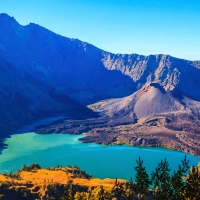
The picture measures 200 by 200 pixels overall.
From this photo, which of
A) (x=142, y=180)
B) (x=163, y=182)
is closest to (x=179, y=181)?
(x=163, y=182)

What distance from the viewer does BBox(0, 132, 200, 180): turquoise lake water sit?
110m

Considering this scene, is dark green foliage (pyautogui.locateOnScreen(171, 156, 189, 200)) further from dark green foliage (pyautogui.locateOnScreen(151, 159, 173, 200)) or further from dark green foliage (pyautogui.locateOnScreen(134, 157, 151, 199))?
dark green foliage (pyautogui.locateOnScreen(134, 157, 151, 199))

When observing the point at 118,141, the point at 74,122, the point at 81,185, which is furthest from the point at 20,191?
the point at 74,122

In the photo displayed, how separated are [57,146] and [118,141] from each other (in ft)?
104

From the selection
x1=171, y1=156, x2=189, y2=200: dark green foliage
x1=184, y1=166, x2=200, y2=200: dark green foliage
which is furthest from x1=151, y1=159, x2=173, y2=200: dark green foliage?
x1=184, y1=166, x2=200, y2=200: dark green foliage

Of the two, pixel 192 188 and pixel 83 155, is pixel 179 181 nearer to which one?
pixel 192 188

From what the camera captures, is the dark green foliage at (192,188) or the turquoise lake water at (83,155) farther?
the turquoise lake water at (83,155)

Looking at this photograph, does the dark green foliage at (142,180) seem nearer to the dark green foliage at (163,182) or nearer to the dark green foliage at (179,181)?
the dark green foliage at (163,182)

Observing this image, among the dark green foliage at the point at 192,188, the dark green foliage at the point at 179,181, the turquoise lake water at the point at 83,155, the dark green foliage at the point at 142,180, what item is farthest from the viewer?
the turquoise lake water at the point at 83,155

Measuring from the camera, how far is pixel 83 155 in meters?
130

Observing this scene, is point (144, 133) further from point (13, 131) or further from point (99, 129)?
point (13, 131)

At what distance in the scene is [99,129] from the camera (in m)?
182

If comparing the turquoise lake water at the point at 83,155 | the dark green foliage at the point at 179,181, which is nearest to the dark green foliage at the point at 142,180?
the dark green foliage at the point at 179,181

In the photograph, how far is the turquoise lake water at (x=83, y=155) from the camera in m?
110
